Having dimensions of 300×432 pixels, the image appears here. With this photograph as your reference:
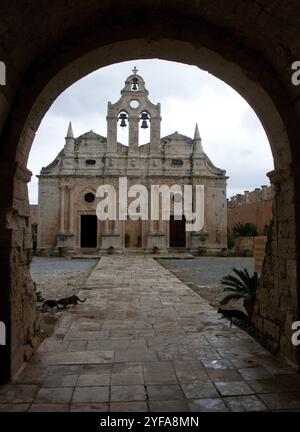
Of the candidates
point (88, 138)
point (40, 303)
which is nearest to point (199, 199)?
point (88, 138)

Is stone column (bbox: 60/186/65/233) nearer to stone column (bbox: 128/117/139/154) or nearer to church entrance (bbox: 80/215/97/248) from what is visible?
church entrance (bbox: 80/215/97/248)

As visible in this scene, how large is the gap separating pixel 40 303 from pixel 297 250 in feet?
18.0

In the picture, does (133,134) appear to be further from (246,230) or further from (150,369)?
(150,369)

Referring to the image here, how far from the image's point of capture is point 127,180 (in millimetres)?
26750

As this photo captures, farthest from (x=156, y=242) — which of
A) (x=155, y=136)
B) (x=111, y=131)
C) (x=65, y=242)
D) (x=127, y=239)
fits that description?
(x=111, y=131)

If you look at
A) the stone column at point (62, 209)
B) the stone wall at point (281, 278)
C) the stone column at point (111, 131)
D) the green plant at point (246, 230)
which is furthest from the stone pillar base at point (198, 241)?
the stone wall at point (281, 278)

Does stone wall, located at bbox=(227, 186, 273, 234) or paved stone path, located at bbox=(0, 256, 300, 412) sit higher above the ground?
stone wall, located at bbox=(227, 186, 273, 234)

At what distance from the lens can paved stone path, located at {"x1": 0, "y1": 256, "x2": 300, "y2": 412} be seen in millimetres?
3168

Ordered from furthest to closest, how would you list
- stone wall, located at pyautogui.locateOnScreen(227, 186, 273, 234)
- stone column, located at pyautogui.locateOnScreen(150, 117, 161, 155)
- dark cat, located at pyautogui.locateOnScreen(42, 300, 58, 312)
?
1. stone wall, located at pyautogui.locateOnScreen(227, 186, 273, 234)
2. stone column, located at pyautogui.locateOnScreen(150, 117, 161, 155)
3. dark cat, located at pyautogui.locateOnScreen(42, 300, 58, 312)

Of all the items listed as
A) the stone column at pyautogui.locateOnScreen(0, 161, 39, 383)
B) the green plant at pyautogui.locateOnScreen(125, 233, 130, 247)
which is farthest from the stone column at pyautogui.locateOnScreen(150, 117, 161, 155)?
the stone column at pyautogui.locateOnScreen(0, 161, 39, 383)

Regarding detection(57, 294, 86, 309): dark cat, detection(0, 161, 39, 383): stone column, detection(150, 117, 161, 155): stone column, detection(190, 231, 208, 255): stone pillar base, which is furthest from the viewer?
detection(150, 117, 161, 155): stone column

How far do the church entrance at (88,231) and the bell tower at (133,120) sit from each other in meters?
4.25

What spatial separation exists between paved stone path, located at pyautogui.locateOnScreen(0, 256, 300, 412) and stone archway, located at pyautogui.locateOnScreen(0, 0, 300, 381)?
0.38 metres
